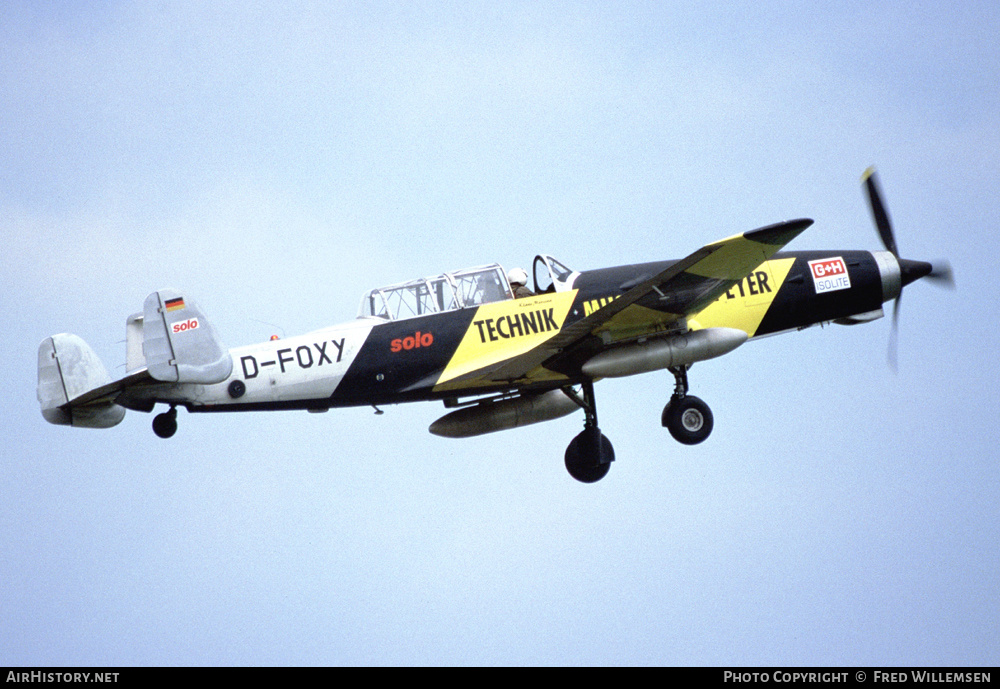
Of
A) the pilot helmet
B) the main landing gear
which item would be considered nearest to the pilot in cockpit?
the pilot helmet

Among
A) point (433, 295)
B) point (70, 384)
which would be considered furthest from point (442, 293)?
point (70, 384)

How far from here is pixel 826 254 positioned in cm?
1847

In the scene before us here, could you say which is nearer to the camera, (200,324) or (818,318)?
(200,324)

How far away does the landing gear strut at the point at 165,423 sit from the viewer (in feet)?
52.5

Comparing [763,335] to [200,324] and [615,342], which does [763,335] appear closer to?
[615,342]

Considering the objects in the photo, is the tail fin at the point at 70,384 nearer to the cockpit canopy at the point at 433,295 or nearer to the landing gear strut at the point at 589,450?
the cockpit canopy at the point at 433,295

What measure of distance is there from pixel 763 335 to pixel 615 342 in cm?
274

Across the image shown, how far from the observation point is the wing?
1498cm

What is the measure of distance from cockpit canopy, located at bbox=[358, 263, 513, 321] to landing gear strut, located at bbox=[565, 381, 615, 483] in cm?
218

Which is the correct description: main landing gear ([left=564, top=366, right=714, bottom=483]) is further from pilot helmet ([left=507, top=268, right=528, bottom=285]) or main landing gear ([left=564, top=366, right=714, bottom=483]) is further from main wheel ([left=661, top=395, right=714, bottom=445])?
pilot helmet ([left=507, top=268, right=528, bottom=285])

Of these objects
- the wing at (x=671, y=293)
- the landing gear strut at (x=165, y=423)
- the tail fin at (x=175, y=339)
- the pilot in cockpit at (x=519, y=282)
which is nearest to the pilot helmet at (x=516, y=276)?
the pilot in cockpit at (x=519, y=282)
